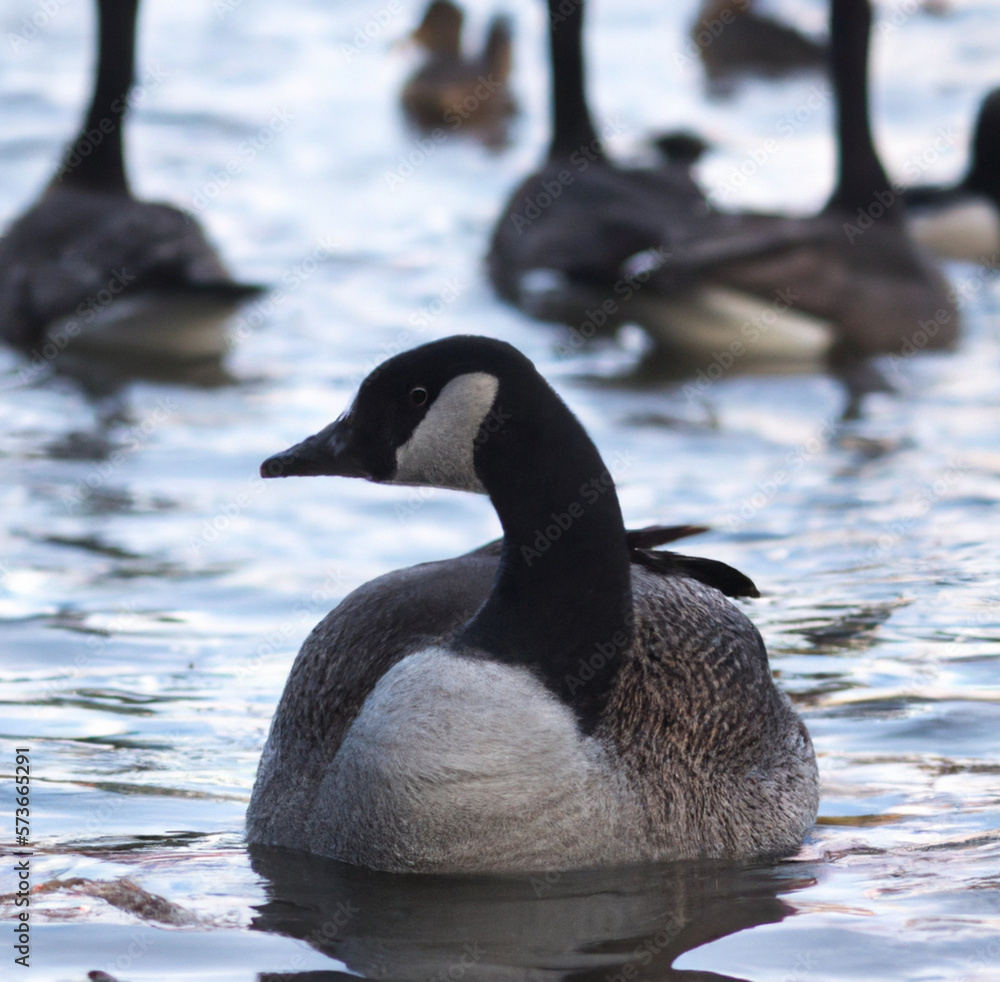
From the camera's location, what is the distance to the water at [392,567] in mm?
5148

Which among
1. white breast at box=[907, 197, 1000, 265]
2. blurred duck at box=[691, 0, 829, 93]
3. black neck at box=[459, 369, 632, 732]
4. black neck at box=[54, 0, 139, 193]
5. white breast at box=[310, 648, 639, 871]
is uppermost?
blurred duck at box=[691, 0, 829, 93]

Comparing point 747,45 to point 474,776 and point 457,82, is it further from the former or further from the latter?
point 474,776

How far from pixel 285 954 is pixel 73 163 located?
1070cm

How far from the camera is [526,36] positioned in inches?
1152

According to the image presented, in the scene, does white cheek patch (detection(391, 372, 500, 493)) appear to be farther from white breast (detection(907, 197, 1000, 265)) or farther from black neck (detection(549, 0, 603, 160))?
white breast (detection(907, 197, 1000, 265))

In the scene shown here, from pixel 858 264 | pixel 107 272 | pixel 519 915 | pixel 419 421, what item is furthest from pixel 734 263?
pixel 519 915

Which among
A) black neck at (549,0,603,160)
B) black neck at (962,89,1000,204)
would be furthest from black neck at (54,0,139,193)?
black neck at (962,89,1000,204)

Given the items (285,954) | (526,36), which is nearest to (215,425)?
(285,954)

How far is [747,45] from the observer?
2712 cm

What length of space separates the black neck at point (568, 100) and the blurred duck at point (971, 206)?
3057 millimetres

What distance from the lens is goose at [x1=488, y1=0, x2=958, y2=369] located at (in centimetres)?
1319

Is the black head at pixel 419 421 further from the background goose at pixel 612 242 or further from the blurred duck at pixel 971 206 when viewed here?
the blurred duck at pixel 971 206

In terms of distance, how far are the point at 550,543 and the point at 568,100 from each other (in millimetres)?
12298

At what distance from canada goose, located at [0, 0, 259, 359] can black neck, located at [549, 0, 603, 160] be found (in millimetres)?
4175
